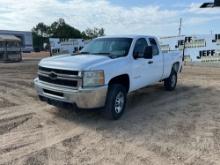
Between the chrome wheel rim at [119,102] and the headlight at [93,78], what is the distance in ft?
2.37

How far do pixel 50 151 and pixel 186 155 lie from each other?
7.44ft

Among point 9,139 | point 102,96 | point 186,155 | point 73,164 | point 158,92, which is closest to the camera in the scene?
point 73,164

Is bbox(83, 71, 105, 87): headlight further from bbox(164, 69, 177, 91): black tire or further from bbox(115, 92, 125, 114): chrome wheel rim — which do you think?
bbox(164, 69, 177, 91): black tire

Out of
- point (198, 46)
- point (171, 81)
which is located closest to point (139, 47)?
point (171, 81)

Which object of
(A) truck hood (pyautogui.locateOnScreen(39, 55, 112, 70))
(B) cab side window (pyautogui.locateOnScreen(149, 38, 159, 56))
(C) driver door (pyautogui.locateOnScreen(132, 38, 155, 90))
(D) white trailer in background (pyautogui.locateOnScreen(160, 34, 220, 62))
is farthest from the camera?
(D) white trailer in background (pyautogui.locateOnScreen(160, 34, 220, 62))

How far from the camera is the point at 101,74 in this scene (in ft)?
21.1

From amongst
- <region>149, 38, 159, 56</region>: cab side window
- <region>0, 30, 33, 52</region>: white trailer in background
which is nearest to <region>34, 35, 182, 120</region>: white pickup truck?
<region>149, 38, 159, 56</region>: cab side window

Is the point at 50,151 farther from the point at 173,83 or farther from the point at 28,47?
the point at 28,47

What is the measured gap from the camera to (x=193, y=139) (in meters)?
5.75

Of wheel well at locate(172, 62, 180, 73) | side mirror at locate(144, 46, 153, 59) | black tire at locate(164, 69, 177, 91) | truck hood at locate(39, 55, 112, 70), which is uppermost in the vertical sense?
side mirror at locate(144, 46, 153, 59)

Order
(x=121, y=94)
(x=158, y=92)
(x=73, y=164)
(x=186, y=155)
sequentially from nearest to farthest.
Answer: (x=73, y=164) < (x=186, y=155) < (x=121, y=94) < (x=158, y=92)

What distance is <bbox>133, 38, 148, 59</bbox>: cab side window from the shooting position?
7801mm

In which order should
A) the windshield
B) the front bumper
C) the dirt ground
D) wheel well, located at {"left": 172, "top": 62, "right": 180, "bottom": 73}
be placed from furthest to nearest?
wheel well, located at {"left": 172, "top": 62, "right": 180, "bottom": 73} → the windshield → the front bumper → the dirt ground

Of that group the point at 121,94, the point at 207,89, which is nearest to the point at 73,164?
the point at 121,94
